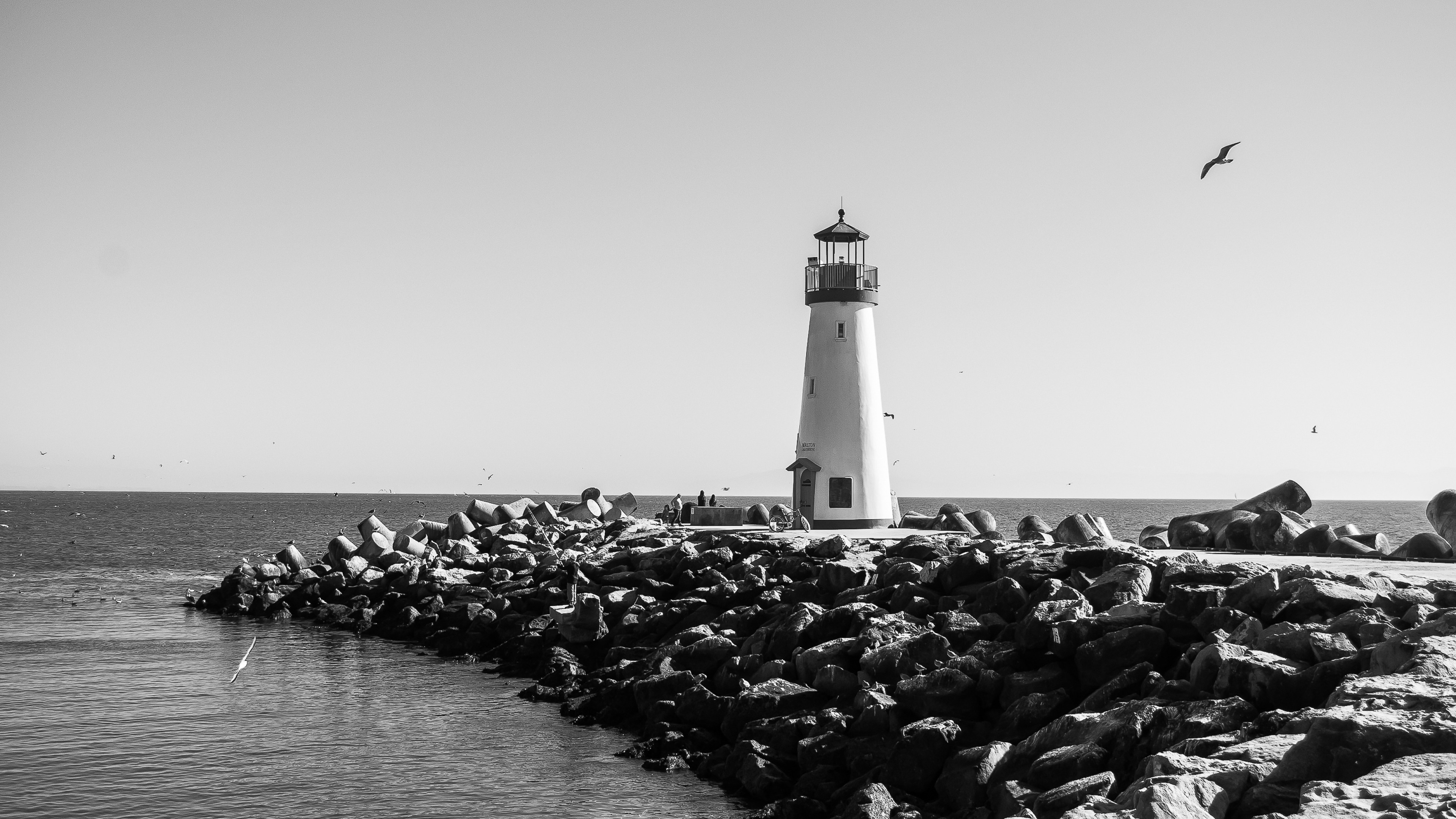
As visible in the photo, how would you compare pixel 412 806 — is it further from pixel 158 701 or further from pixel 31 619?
pixel 31 619

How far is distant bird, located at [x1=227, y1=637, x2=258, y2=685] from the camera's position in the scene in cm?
2489

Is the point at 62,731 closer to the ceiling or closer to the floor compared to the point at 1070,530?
closer to the floor

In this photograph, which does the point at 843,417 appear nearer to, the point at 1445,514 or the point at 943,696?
the point at 1445,514

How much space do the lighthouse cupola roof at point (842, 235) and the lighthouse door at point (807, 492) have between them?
22.7 feet

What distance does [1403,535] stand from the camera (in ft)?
274

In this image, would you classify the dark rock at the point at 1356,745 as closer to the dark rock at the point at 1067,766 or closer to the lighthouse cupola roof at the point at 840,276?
the dark rock at the point at 1067,766

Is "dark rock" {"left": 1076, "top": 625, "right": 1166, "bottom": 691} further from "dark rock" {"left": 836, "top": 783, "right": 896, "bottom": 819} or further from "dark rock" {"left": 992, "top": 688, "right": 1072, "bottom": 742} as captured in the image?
"dark rock" {"left": 836, "top": 783, "right": 896, "bottom": 819}

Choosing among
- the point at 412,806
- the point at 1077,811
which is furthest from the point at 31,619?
the point at 1077,811

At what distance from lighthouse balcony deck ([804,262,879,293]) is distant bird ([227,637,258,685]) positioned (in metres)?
18.0

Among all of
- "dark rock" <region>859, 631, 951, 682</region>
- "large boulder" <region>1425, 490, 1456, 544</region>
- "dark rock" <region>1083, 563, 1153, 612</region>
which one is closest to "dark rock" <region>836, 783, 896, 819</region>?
"dark rock" <region>859, 631, 951, 682</region>

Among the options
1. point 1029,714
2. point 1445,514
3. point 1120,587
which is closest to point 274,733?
point 1029,714

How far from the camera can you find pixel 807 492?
34656mm

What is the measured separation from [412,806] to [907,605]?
8.17m

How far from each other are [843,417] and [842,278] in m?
4.10
